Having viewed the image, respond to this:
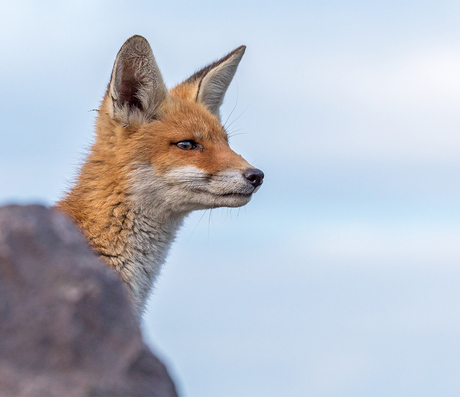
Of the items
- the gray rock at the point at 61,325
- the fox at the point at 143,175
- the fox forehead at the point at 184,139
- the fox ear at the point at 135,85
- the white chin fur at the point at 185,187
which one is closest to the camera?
the gray rock at the point at 61,325

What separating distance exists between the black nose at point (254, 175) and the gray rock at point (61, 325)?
394cm

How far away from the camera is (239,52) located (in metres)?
8.30

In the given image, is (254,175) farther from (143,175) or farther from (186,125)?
(143,175)

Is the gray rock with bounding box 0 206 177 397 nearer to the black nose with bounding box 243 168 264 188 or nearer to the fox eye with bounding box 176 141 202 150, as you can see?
the black nose with bounding box 243 168 264 188

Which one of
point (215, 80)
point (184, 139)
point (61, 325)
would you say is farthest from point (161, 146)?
point (61, 325)

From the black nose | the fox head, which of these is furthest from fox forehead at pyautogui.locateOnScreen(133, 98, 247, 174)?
the black nose

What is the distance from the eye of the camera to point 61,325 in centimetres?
263

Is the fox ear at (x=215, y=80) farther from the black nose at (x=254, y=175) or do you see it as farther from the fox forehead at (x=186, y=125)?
the black nose at (x=254, y=175)

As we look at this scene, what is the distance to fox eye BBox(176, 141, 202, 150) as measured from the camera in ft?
22.8

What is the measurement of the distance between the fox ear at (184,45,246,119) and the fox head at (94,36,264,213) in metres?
0.77

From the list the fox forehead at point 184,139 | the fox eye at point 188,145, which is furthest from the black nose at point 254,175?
the fox eye at point 188,145

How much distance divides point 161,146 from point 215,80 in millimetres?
1986

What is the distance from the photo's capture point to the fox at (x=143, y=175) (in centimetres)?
655

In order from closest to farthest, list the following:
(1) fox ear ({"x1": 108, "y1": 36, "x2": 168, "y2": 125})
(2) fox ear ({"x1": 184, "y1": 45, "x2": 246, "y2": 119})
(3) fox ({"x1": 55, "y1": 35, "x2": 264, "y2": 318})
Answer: (3) fox ({"x1": 55, "y1": 35, "x2": 264, "y2": 318}) → (1) fox ear ({"x1": 108, "y1": 36, "x2": 168, "y2": 125}) → (2) fox ear ({"x1": 184, "y1": 45, "x2": 246, "y2": 119})
